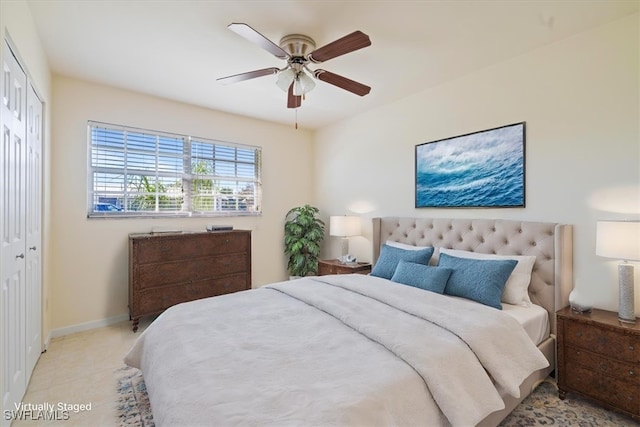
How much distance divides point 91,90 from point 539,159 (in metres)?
4.58

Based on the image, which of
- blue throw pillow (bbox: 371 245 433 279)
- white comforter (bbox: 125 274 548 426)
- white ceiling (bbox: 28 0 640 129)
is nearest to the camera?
white comforter (bbox: 125 274 548 426)

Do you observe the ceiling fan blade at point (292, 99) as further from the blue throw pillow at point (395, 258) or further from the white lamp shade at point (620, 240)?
the white lamp shade at point (620, 240)

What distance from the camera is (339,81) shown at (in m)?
2.57

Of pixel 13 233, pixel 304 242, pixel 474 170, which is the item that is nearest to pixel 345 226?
pixel 304 242

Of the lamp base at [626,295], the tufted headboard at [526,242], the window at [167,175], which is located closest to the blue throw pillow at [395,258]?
the tufted headboard at [526,242]

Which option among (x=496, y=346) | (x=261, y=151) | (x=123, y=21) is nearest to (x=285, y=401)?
(x=496, y=346)

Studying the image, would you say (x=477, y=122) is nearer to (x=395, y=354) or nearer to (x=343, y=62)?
(x=343, y=62)

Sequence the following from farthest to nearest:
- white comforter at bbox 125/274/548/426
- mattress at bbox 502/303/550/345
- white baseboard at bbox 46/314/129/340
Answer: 1. white baseboard at bbox 46/314/129/340
2. mattress at bbox 502/303/550/345
3. white comforter at bbox 125/274/548/426

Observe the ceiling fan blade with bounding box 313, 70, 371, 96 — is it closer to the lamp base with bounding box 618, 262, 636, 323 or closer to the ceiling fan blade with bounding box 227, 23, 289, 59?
the ceiling fan blade with bounding box 227, 23, 289, 59

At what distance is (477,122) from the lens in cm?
311

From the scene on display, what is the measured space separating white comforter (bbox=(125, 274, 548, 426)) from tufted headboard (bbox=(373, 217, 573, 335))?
30.8 inches

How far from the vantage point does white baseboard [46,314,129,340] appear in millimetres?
3273

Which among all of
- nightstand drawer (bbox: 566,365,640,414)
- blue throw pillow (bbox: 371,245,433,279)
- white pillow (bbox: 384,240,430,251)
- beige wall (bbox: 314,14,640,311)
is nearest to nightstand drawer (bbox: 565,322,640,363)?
nightstand drawer (bbox: 566,365,640,414)

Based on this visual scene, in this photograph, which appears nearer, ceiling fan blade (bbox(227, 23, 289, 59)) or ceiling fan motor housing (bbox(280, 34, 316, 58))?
ceiling fan blade (bbox(227, 23, 289, 59))
